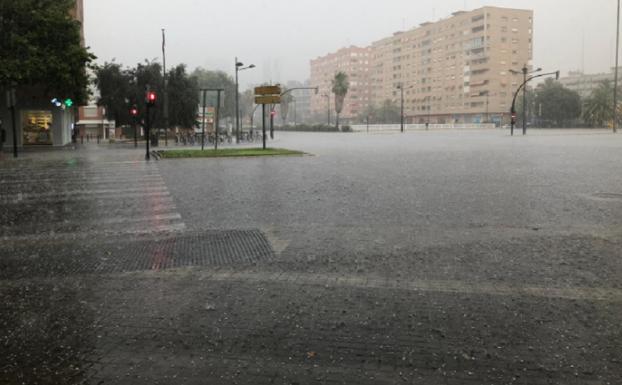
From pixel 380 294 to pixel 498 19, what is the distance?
15180 cm

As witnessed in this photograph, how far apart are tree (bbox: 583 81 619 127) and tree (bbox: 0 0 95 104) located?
9034 cm

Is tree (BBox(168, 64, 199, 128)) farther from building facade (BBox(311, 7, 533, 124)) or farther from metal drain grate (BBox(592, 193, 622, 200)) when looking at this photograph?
building facade (BBox(311, 7, 533, 124))

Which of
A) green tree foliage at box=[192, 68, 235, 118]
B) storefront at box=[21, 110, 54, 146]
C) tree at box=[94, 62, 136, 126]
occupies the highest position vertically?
green tree foliage at box=[192, 68, 235, 118]

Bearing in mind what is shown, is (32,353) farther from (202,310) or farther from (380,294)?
(380,294)

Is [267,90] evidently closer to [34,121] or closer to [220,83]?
[34,121]

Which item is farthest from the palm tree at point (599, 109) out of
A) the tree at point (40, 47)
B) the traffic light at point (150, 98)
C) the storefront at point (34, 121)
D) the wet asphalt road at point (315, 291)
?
the wet asphalt road at point (315, 291)

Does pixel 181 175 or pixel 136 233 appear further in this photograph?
pixel 181 175

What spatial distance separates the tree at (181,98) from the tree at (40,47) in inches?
738

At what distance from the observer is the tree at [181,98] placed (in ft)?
174

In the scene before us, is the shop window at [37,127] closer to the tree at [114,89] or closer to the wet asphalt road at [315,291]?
the tree at [114,89]

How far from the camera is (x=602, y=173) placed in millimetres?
16828

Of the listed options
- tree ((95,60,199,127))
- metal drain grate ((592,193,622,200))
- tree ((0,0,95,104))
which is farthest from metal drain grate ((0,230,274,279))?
tree ((95,60,199,127))

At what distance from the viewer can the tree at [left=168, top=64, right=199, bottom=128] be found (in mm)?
53062

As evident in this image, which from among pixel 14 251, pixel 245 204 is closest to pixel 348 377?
pixel 14 251
